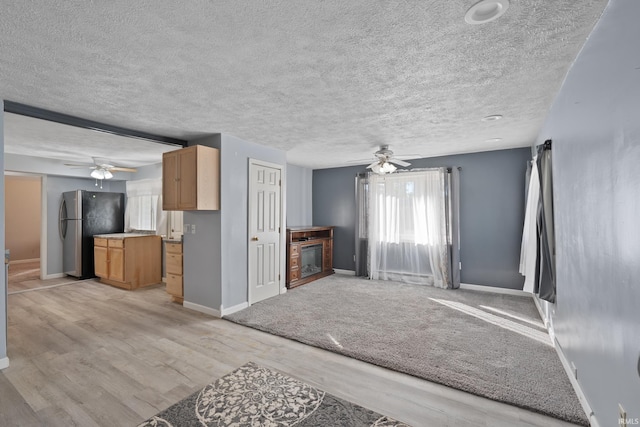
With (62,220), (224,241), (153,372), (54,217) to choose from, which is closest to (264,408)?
(153,372)

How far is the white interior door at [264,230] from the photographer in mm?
4297

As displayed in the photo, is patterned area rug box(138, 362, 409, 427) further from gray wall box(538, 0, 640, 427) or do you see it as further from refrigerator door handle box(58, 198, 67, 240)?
refrigerator door handle box(58, 198, 67, 240)

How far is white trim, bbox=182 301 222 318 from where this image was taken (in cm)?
385

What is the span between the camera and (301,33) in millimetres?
1678

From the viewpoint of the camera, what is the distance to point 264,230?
4523mm

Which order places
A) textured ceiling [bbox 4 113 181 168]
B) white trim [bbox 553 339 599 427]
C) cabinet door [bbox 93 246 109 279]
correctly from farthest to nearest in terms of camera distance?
cabinet door [bbox 93 246 109 279], textured ceiling [bbox 4 113 181 168], white trim [bbox 553 339 599 427]

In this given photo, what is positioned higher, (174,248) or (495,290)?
(174,248)

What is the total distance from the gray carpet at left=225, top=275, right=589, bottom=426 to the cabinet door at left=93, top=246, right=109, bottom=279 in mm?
3332

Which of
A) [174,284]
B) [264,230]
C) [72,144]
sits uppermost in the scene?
[72,144]

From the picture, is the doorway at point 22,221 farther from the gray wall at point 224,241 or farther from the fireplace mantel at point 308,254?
the fireplace mantel at point 308,254

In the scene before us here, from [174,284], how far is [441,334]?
3.74 m

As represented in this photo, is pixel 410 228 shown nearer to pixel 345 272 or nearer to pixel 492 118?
pixel 345 272

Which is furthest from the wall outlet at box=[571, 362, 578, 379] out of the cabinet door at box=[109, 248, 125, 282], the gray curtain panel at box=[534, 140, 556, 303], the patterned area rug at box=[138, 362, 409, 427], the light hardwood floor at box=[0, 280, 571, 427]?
the cabinet door at box=[109, 248, 125, 282]

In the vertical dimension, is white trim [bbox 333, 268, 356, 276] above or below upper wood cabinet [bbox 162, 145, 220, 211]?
below
